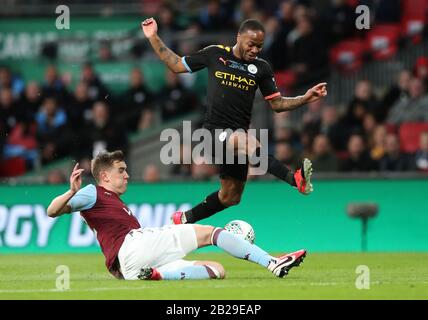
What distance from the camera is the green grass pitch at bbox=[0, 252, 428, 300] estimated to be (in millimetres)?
9953

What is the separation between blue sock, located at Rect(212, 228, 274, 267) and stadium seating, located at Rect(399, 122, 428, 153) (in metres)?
7.92

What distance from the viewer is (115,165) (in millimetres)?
11047

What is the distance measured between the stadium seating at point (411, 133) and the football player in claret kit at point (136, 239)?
7908 millimetres

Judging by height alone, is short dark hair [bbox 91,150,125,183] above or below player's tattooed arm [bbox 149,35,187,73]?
below

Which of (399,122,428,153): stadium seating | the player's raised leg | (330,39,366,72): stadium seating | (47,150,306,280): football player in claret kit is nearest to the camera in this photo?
(47,150,306,280): football player in claret kit

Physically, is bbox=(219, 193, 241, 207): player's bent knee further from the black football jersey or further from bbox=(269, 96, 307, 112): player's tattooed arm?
bbox=(269, 96, 307, 112): player's tattooed arm

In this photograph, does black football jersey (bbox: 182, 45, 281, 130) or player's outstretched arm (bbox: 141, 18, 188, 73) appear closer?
player's outstretched arm (bbox: 141, 18, 188, 73)

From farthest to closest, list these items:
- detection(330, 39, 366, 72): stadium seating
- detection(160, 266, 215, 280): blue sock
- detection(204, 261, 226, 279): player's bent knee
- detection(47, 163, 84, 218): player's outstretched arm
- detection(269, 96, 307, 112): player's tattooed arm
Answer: detection(330, 39, 366, 72): stadium seating, detection(269, 96, 307, 112): player's tattooed arm, detection(204, 261, 226, 279): player's bent knee, detection(160, 266, 215, 280): blue sock, detection(47, 163, 84, 218): player's outstretched arm

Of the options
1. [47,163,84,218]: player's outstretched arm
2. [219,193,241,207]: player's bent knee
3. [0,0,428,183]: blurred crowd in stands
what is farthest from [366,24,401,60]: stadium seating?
[47,163,84,218]: player's outstretched arm

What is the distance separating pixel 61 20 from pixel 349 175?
7.22 m

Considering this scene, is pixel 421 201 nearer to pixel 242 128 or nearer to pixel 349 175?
pixel 349 175

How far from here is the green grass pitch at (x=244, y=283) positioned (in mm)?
9953

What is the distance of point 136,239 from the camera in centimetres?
1081

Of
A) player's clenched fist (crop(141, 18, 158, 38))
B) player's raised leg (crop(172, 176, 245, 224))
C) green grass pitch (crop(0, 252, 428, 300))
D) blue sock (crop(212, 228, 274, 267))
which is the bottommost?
green grass pitch (crop(0, 252, 428, 300))
